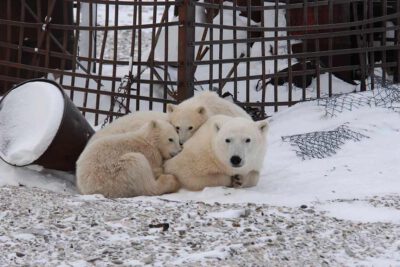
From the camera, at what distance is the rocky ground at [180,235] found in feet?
14.8

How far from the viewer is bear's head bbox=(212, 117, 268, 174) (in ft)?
20.9

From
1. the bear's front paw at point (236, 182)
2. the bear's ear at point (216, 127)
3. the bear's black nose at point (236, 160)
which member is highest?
the bear's ear at point (216, 127)

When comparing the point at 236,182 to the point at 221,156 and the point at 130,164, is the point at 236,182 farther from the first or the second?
the point at 130,164

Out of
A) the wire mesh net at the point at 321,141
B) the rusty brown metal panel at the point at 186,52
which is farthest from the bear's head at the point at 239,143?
the rusty brown metal panel at the point at 186,52

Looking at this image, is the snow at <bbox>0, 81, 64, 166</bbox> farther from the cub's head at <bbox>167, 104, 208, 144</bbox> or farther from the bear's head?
the bear's head

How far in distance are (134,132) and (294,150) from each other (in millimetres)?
1958

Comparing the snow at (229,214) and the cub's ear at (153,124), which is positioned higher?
the cub's ear at (153,124)

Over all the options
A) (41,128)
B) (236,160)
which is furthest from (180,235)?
(41,128)

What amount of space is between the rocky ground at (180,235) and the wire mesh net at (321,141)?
203cm

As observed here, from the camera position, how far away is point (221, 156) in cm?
650

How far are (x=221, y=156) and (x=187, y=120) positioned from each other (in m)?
0.87

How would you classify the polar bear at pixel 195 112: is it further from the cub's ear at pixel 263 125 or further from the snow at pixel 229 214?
the snow at pixel 229 214

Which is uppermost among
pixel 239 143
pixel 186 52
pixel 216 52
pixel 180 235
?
pixel 216 52

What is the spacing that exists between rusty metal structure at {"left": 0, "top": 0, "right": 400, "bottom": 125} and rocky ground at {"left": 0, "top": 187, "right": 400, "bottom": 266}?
151 inches
